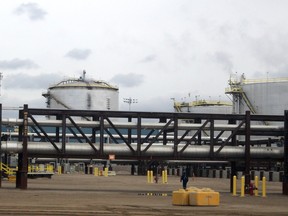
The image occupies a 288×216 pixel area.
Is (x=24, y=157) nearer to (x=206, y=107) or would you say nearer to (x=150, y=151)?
(x=150, y=151)

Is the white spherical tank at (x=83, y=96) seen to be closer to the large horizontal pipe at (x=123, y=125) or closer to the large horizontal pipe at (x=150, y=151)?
the large horizontal pipe at (x=123, y=125)

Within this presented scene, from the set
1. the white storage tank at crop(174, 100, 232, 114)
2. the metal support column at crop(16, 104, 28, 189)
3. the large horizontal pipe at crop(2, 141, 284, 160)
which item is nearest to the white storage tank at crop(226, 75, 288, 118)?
the white storage tank at crop(174, 100, 232, 114)

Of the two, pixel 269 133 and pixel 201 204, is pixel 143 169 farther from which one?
pixel 201 204

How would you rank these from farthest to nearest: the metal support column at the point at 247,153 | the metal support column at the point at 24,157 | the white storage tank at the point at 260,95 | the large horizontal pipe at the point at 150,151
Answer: the white storage tank at the point at 260,95 → the metal support column at the point at 247,153 → the large horizontal pipe at the point at 150,151 → the metal support column at the point at 24,157

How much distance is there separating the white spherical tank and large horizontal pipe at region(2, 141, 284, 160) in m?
78.9

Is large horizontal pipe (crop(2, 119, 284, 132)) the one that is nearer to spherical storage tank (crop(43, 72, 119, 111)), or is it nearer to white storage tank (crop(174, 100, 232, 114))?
spherical storage tank (crop(43, 72, 119, 111))

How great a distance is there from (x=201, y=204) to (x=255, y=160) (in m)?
16.7

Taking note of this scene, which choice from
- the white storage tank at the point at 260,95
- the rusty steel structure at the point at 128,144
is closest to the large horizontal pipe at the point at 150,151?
the rusty steel structure at the point at 128,144

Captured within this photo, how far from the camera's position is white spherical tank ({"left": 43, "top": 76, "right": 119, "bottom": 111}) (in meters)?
129

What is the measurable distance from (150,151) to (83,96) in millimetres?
81795

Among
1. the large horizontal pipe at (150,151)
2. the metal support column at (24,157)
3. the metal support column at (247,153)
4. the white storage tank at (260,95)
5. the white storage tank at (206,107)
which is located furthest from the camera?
the white storage tank at (206,107)

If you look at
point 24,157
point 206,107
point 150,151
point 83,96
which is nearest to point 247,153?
point 150,151

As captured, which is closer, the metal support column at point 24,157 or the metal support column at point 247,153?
the metal support column at point 24,157

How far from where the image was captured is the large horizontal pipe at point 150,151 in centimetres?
4819
